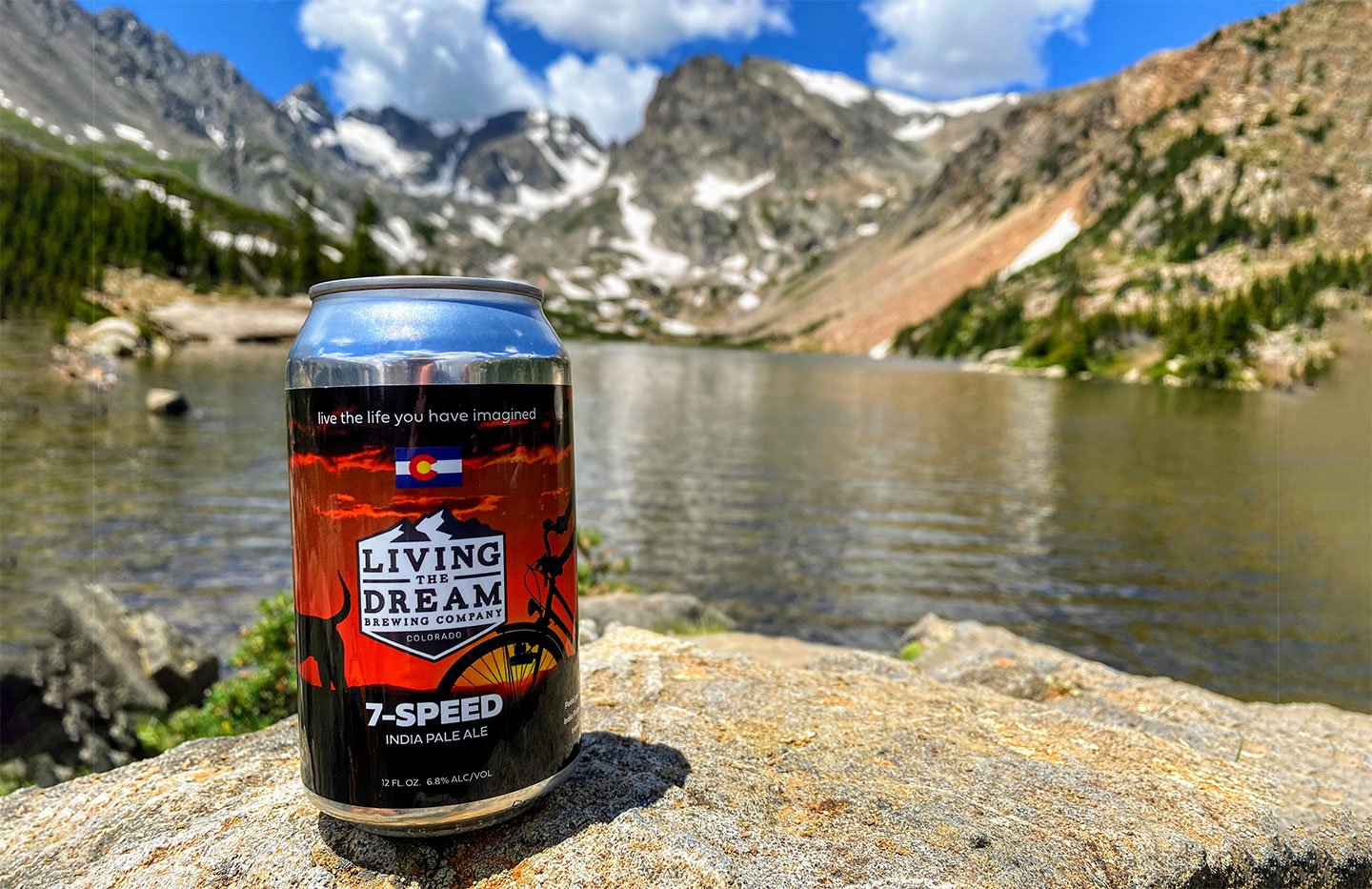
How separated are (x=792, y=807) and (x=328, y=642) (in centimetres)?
150

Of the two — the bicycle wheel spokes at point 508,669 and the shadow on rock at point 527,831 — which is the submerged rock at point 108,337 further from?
the bicycle wheel spokes at point 508,669

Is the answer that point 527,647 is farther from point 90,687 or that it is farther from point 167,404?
point 167,404

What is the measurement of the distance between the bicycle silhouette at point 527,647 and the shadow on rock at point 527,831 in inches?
17.1

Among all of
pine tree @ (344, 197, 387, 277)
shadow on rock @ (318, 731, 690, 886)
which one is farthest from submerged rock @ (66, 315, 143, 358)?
shadow on rock @ (318, 731, 690, 886)

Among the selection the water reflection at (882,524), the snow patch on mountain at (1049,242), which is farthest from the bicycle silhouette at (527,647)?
the snow patch on mountain at (1049,242)

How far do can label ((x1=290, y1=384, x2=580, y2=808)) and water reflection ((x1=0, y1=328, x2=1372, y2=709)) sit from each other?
8.51 meters

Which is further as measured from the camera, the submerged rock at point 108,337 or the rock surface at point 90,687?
the submerged rock at point 108,337

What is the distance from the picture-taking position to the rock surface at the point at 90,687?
596 centimetres

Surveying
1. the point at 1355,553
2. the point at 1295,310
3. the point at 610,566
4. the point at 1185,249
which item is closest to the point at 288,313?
the point at 610,566

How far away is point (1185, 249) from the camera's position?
112 metres

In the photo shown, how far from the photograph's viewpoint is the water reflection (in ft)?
38.2

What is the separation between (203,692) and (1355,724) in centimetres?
907

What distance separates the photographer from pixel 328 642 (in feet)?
7.02

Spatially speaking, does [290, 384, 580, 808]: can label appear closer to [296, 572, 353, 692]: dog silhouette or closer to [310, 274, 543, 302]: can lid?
[296, 572, 353, 692]: dog silhouette
